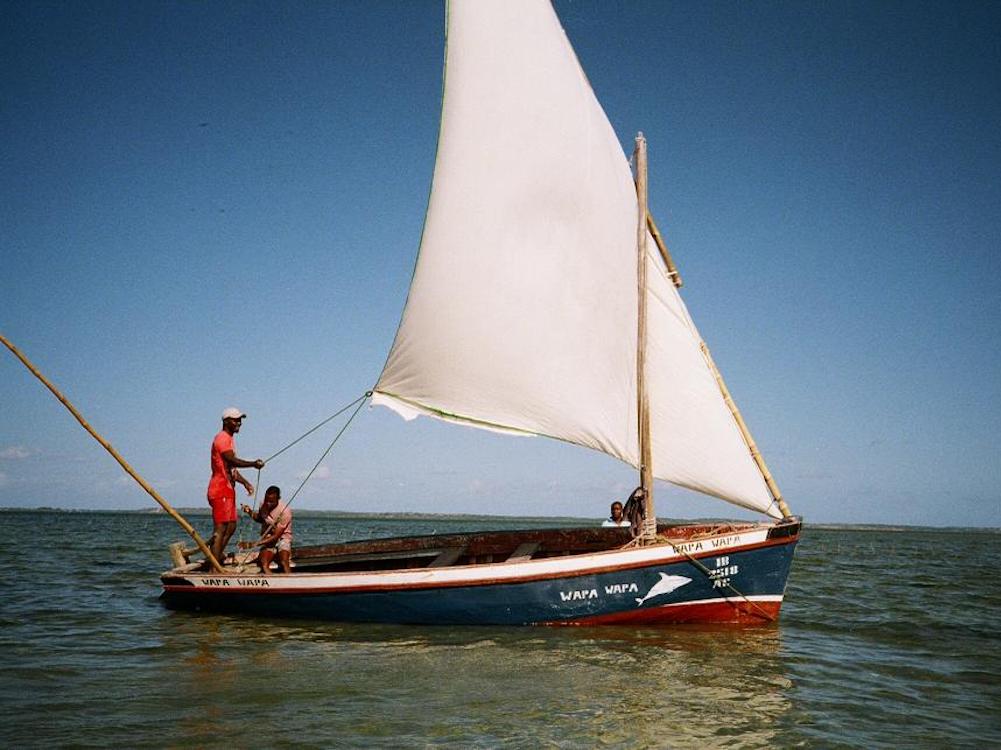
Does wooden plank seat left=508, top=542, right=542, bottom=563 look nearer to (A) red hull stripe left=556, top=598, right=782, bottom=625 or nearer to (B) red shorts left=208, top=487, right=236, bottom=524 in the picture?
(A) red hull stripe left=556, top=598, right=782, bottom=625

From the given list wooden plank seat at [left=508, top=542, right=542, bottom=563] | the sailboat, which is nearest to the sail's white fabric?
the sailboat

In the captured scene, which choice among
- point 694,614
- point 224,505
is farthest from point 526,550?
point 224,505

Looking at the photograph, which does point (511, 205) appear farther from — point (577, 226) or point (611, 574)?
point (611, 574)

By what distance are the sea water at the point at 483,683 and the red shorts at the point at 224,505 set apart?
1.75 metres

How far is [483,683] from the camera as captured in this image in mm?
8320

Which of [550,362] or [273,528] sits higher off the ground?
[550,362]

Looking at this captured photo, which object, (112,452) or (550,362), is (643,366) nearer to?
(550,362)

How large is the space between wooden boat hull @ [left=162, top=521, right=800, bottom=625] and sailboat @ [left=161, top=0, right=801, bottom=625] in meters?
0.03

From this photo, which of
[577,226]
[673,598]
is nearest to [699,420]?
[673,598]

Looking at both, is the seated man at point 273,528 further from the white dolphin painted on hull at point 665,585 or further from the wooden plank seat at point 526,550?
the white dolphin painted on hull at point 665,585

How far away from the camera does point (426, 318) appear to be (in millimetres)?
13367

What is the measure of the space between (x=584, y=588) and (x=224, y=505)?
6.18m

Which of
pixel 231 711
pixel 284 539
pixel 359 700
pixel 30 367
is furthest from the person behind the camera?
pixel 284 539

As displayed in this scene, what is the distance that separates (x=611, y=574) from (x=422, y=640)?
10.0 ft
